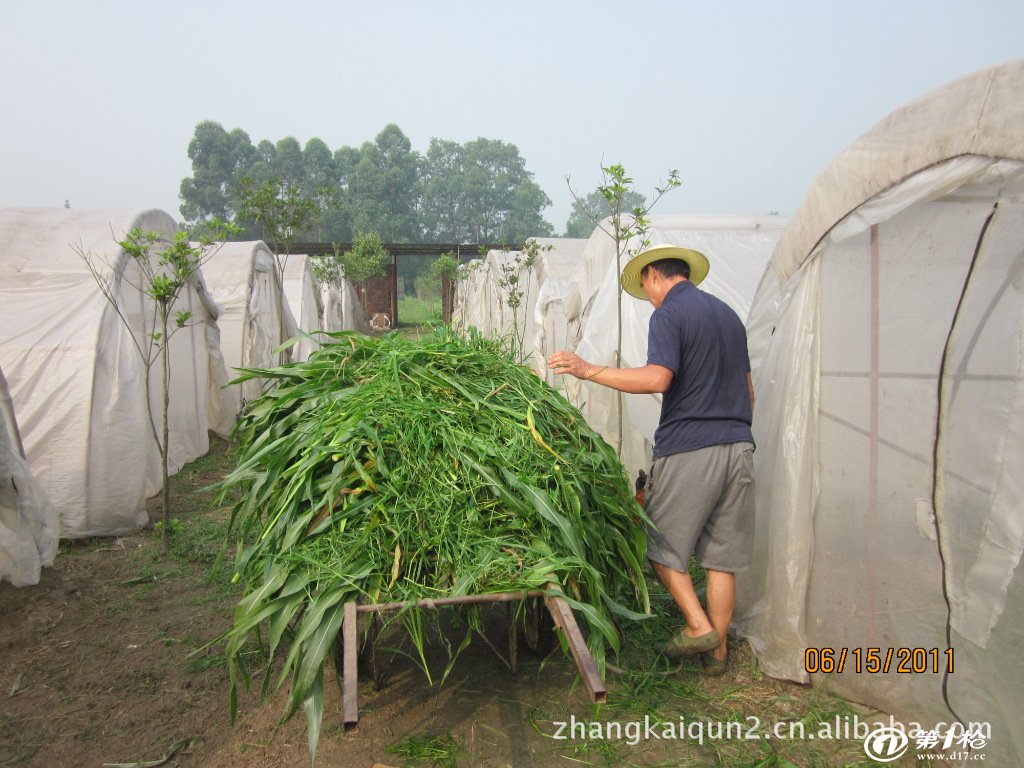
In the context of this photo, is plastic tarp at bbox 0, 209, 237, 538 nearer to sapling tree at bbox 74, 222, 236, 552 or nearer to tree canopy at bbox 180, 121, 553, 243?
sapling tree at bbox 74, 222, 236, 552

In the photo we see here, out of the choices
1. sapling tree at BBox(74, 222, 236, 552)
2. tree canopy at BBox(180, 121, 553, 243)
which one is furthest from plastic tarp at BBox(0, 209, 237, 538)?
tree canopy at BBox(180, 121, 553, 243)

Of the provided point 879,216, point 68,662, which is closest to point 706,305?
point 879,216

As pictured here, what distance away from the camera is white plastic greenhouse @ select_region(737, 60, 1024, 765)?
2600mm

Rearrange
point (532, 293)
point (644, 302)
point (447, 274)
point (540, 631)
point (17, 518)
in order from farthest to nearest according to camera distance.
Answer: point (447, 274), point (532, 293), point (644, 302), point (17, 518), point (540, 631)

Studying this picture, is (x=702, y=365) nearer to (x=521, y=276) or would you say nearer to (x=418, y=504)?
(x=418, y=504)

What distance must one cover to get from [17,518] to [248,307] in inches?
282

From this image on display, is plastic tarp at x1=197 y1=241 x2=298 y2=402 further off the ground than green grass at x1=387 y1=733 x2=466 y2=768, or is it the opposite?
plastic tarp at x1=197 y1=241 x2=298 y2=402

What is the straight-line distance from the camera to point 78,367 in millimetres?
5945

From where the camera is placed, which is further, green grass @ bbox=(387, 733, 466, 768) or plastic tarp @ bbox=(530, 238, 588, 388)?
plastic tarp @ bbox=(530, 238, 588, 388)

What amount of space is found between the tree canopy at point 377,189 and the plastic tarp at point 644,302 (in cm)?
5608

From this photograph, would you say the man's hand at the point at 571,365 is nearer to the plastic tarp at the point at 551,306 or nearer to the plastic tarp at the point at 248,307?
the plastic tarp at the point at 551,306

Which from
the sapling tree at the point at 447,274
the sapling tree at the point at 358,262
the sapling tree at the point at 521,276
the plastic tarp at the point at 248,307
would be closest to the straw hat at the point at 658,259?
the sapling tree at the point at 521,276

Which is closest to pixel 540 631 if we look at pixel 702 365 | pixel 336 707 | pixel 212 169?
pixel 336 707

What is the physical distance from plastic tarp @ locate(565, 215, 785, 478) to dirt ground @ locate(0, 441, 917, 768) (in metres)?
2.73
